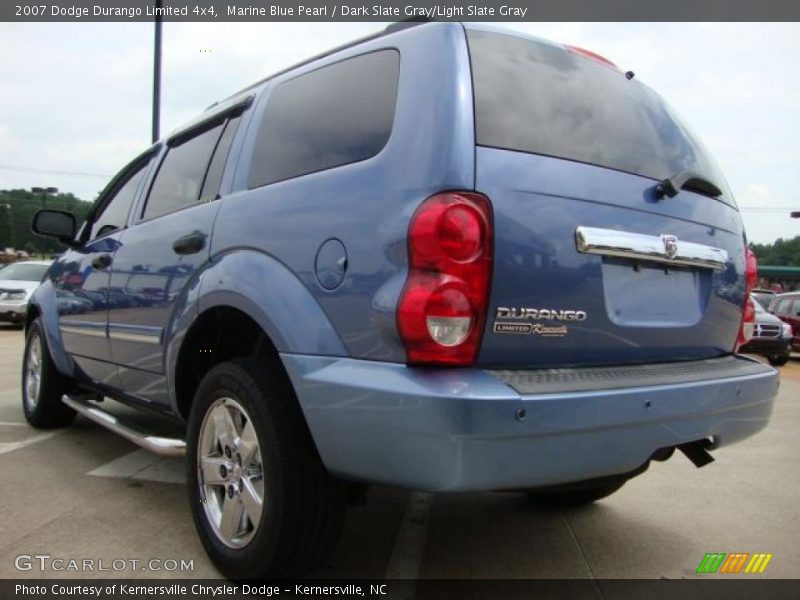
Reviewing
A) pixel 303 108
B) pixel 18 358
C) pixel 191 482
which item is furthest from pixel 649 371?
pixel 18 358

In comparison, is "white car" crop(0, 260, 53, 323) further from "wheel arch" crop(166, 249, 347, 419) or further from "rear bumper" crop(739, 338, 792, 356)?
"rear bumper" crop(739, 338, 792, 356)

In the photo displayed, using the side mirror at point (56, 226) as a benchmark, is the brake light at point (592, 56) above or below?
above

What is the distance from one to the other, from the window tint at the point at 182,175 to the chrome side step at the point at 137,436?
1097 millimetres

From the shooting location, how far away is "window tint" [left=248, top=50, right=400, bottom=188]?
7.36 ft

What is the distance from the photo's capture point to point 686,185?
2590 mm

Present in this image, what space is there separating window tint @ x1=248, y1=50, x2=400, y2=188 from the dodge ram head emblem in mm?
1070

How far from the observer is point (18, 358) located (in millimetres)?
9500

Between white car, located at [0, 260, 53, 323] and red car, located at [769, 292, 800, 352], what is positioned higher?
red car, located at [769, 292, 800, 352]

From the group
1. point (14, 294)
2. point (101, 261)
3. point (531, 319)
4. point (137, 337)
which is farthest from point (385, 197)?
point (14, 294)

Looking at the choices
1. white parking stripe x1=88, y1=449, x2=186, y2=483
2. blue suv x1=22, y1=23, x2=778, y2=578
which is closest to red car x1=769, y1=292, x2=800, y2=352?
blue suv x1=22, y1=23, x2=778, y2=578

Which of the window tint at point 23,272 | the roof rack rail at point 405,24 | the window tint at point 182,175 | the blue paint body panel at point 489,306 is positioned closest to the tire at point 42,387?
the window tint at point 182,175

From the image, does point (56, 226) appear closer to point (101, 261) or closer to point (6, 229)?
point (101, 261)

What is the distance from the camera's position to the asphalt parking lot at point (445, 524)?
107 inches

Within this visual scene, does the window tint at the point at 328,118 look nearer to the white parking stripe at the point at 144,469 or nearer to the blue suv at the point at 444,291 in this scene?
the blue suv at the point at 444,291
